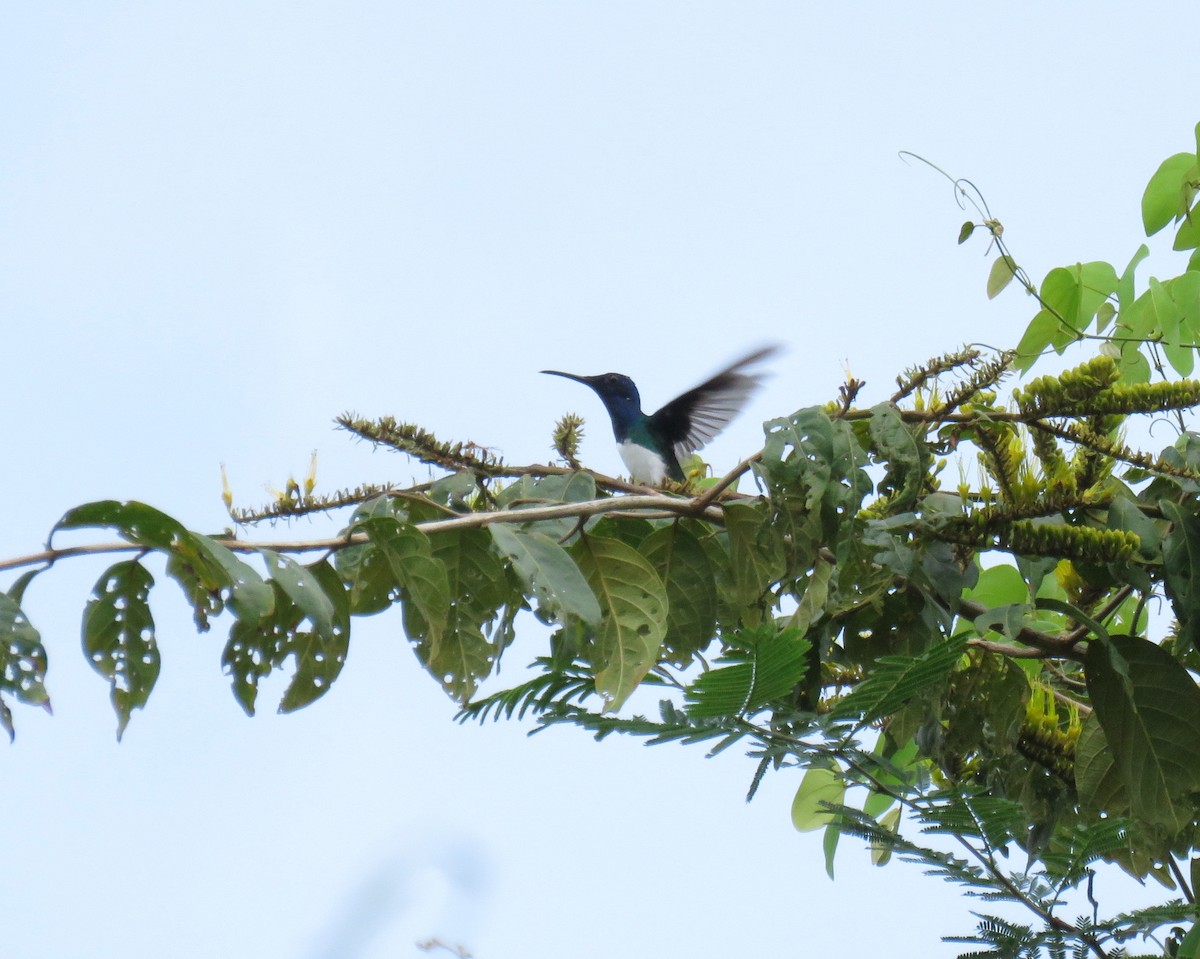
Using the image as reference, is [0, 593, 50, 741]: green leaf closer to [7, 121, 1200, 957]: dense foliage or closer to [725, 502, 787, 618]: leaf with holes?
[7, 121, 1200, 957]: dense foliage

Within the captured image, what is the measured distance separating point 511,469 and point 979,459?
2.43 feet

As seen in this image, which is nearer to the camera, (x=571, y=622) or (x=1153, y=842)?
(x=571, y=622)

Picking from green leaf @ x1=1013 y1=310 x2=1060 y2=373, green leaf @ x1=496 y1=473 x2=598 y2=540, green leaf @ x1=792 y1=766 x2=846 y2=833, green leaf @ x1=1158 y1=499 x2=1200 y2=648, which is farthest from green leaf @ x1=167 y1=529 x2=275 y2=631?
green leaf @ x1=1013 y1=310 x2=1060 y2=373

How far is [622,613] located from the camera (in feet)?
5.90

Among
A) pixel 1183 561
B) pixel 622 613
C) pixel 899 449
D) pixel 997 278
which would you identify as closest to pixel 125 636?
pixel 622 613

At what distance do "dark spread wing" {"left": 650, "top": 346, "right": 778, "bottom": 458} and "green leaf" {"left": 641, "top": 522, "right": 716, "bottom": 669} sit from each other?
184 centimetres

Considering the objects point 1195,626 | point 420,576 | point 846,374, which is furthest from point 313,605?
point 1195,626

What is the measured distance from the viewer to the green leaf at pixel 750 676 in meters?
1.31

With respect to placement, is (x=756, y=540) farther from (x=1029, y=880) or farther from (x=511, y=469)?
(x=1029, y=880)

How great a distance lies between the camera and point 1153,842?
2080 mm

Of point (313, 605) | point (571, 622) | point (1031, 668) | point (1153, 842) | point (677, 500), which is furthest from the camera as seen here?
point (1031, 668)

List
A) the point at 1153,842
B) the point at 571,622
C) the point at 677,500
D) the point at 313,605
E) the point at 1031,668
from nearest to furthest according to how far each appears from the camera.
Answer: the point at 313,605 < the point at 571,622 < the point at 677,500 < the point at 1153,842 < the point at 1031,668

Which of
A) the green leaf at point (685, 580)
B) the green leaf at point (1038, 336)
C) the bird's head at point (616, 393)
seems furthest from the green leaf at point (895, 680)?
the bird's head at point (616, 393)

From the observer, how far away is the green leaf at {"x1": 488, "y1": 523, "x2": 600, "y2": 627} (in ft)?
4.89
